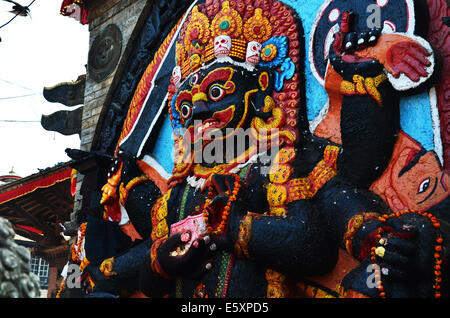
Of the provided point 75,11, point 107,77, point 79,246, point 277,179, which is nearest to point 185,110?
point 277,179

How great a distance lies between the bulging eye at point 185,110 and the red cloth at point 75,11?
305cm

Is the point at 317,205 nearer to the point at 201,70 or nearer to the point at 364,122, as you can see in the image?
the point at 364,122

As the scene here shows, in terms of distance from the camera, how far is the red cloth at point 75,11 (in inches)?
268

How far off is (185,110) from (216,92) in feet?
1.13

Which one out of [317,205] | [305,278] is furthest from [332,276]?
[317,205]

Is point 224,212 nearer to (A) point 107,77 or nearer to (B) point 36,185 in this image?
(A) point 107,77

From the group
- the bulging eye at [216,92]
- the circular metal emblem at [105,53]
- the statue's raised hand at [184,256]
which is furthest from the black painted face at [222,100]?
the circular metal emblem at [105,53]

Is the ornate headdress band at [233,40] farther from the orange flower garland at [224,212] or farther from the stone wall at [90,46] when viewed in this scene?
the stone wall at [90,46]

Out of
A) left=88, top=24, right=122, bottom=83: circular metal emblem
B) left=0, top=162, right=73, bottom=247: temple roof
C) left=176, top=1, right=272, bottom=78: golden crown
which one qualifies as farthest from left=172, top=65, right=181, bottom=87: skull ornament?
left=0, top=162, right=73, bottom=247: temple roof

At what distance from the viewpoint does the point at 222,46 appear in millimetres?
4246

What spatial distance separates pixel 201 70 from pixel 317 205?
1495 millimetres
